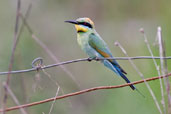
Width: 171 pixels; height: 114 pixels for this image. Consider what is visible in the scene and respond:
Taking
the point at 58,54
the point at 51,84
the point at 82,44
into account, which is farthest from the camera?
the point at 58,54

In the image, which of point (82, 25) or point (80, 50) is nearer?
point (82, 25)

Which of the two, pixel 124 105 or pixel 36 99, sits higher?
pixel 36 99

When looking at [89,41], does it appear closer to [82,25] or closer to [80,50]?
[82,25]

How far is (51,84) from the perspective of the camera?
4.86 meters

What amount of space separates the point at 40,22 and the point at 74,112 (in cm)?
211

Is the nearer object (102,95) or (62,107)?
(62,107)

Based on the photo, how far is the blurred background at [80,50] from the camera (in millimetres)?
4549

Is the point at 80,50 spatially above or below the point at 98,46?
below

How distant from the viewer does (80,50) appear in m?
6.53

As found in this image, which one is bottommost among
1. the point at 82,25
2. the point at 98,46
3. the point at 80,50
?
the point at 80,50

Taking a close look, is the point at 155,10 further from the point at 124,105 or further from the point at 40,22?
the point at 124,105

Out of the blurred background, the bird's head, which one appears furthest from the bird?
the blurred background

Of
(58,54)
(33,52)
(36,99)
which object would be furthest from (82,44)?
(58,54)

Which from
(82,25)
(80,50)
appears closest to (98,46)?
(82,25)
